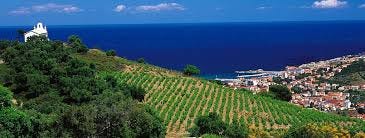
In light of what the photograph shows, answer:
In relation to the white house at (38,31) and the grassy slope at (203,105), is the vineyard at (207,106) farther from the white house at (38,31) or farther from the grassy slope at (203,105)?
the white house at (38,31)

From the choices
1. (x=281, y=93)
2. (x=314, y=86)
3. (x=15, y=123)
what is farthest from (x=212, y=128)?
(x=314, y=86)

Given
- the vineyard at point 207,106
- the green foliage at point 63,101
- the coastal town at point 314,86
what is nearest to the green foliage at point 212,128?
the green foliage at point 63,101

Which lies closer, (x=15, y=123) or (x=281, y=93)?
(x=15, y=123)

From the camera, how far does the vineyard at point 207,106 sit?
49.0 m

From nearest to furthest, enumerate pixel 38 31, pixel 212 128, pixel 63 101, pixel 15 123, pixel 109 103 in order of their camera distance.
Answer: pixel 15 123
pixel 109 103
pixel 212 128
pixel 63 101
pixel 38 31

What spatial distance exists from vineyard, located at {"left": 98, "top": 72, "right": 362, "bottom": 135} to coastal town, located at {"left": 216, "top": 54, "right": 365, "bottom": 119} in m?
17.6

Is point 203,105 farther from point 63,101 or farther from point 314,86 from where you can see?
point 314,86

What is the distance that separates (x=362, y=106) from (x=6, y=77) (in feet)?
181

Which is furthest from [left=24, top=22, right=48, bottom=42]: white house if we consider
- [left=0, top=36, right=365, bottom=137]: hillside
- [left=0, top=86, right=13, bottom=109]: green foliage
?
[left=0, top=86, right=13, bottom=109]: green foliage

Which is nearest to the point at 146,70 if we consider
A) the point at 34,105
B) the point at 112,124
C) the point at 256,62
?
the point at 34,105

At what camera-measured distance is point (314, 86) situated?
112 metres

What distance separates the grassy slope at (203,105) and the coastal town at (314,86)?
17.4 meters

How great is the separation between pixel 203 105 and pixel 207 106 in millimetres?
394

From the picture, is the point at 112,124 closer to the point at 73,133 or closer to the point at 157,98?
the point at 73,133
